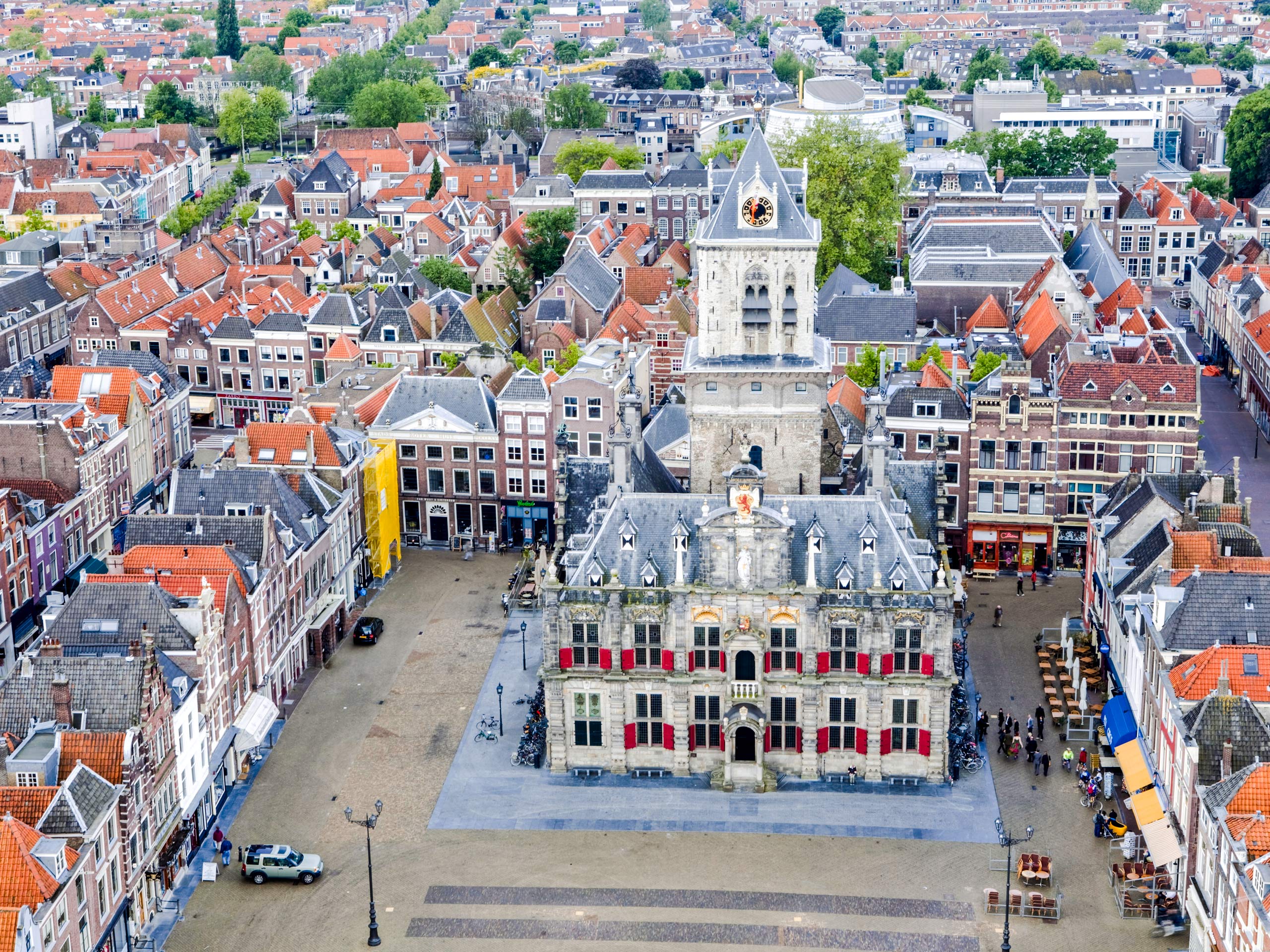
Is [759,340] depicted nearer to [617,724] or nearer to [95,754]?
[617,724]

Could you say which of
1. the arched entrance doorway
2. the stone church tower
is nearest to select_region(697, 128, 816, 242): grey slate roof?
the stone church tower

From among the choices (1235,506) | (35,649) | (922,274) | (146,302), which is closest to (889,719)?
(1235,506)

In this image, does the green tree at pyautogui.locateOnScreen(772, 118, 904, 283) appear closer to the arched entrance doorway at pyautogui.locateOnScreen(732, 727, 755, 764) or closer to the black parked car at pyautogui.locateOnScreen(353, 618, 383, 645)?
the black parked car at pyautogui.locateOnScreen(353, 618, 383, 645)

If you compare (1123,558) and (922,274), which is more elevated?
(922,274)

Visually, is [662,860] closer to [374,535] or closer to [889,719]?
[889,719]

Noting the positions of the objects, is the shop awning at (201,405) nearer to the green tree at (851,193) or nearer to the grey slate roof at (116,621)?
the green tree at (851,193)

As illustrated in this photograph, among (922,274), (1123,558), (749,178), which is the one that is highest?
(749,178)
